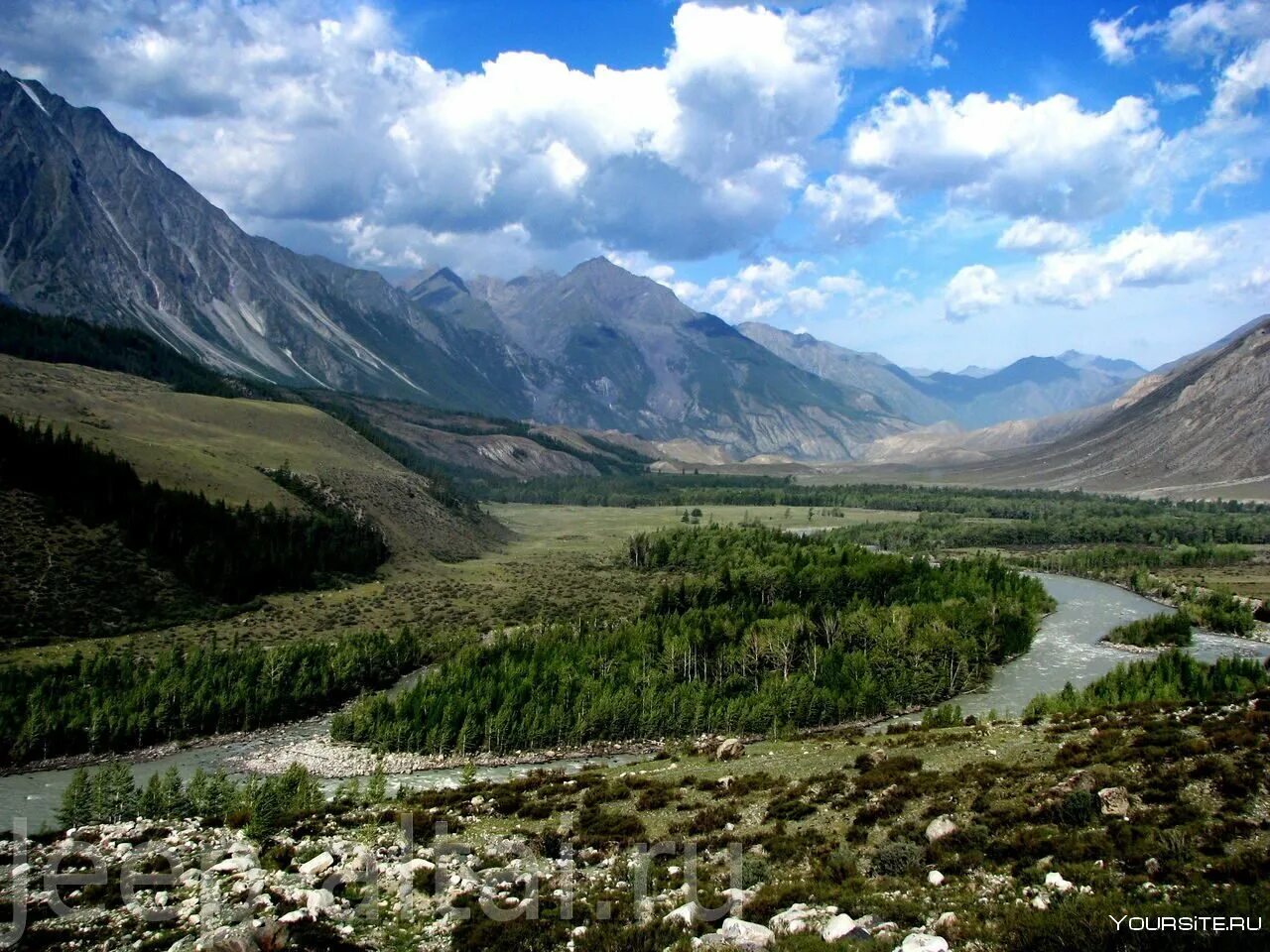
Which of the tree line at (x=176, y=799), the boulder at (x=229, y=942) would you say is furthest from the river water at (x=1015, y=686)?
the boulder at (x=229, y=942)

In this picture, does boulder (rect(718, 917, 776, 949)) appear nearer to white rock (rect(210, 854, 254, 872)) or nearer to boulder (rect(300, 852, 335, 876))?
boulder (rect(300, 852, 335, 876))

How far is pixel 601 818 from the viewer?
28344 mm

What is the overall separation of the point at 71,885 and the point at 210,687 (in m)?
41.1

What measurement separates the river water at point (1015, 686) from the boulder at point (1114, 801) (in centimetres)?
3384

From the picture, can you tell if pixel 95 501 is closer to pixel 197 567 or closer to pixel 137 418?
pixel 197 567

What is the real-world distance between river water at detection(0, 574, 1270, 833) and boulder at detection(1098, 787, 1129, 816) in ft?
111

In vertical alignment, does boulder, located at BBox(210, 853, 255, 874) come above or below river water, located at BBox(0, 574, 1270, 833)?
above

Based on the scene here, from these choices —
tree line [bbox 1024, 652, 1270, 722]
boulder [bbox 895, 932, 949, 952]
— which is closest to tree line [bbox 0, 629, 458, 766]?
tree line [bbox 1024, 652, 1270, 722]

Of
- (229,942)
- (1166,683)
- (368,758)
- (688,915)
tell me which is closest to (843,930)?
(688,915)

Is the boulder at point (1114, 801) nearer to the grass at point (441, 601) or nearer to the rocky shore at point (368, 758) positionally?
the rocky shore at point (368, 758)

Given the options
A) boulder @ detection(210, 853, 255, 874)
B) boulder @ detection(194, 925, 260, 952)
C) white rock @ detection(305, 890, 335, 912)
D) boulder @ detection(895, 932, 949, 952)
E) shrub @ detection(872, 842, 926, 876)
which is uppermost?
boulder @ detection(895, 932, 949, 952)

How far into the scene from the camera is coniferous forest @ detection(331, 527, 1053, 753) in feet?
188

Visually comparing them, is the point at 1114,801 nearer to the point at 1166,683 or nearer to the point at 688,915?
the point at 688,915

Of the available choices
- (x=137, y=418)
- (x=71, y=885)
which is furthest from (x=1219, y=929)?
(x=137, y=418)
